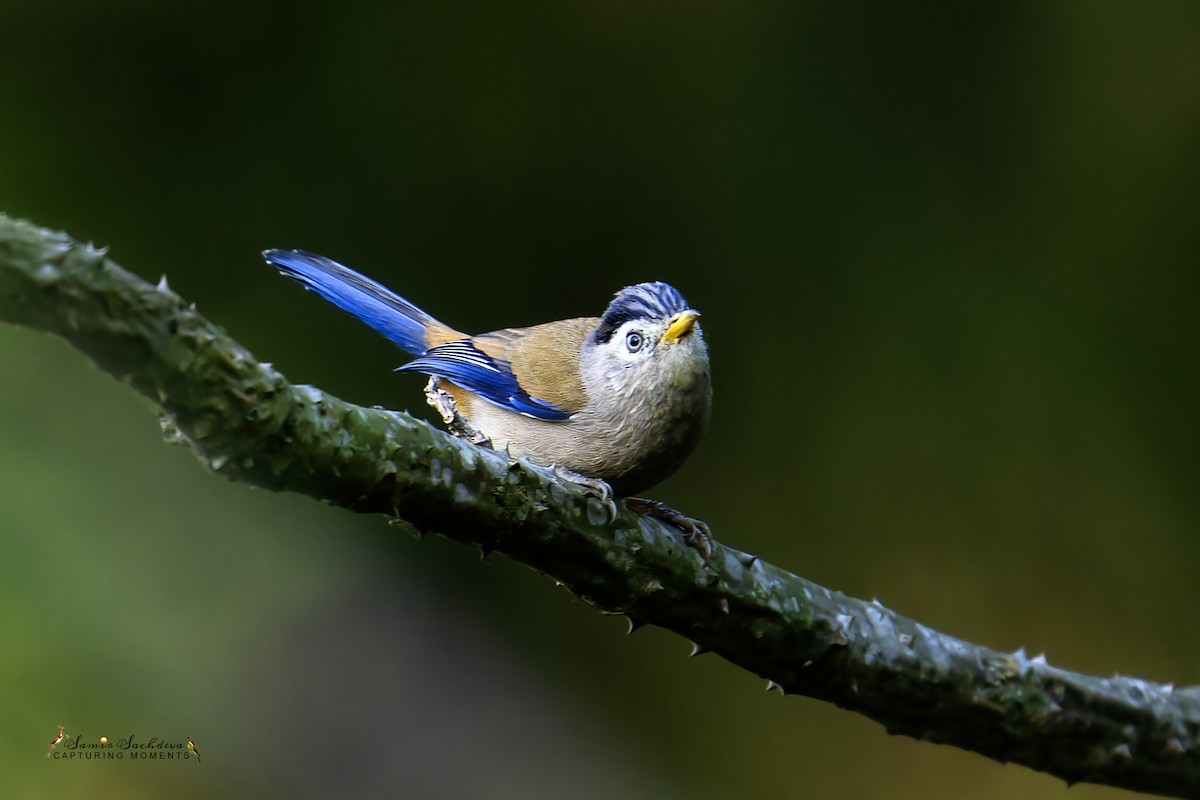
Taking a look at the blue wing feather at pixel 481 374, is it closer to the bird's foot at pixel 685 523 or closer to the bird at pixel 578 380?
the bird at pixel 578 380

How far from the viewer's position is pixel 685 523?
2.42m

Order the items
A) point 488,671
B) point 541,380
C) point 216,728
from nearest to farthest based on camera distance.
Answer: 1. point 541,380
2. point 216,728
3. point 488,671

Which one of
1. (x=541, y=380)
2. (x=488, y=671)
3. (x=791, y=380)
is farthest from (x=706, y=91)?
(x=488, y=671)

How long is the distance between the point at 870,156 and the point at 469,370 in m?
2.10

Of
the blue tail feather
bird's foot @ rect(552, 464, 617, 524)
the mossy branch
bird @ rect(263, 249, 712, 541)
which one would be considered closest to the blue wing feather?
bird @ rect(263, 249, 712, 541)

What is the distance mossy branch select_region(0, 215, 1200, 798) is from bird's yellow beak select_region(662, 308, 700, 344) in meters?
0.56

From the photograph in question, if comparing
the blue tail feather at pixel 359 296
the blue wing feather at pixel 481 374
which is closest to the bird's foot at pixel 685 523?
the blue wing feather at pixel 481 374

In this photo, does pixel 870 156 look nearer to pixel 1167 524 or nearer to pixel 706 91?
pixel 706 91

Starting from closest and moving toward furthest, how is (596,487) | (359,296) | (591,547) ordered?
(591,547) < (596,487) < (359,296)

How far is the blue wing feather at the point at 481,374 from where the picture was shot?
9.26ft

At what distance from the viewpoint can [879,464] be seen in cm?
417

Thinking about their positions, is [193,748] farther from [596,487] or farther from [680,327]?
[680,327]

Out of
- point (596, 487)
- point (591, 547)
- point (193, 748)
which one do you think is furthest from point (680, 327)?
point (193, 748)

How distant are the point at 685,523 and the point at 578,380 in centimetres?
57
